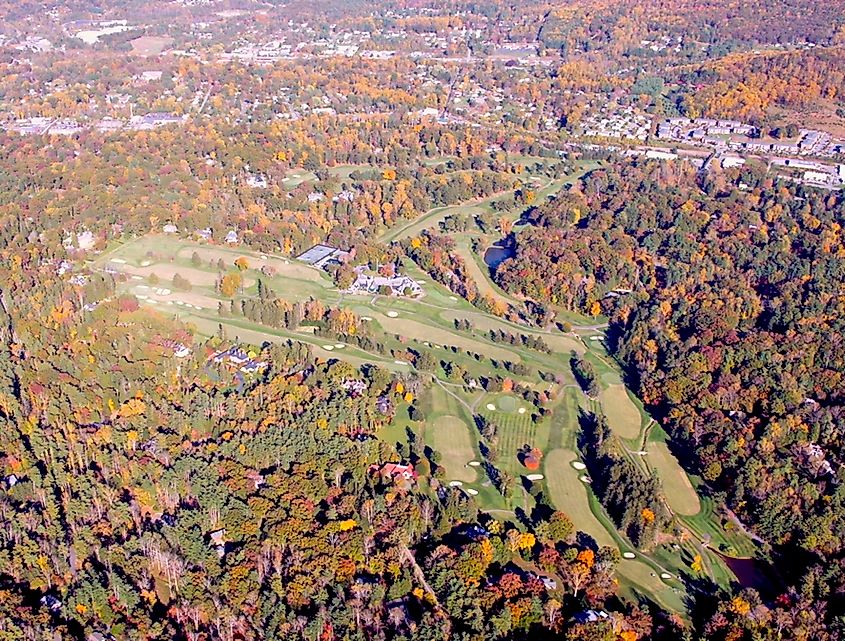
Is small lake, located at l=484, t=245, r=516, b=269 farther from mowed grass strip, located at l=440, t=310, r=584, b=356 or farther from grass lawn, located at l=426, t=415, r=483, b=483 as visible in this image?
grass lawn, located at l=426, t=415, r=483, b=483

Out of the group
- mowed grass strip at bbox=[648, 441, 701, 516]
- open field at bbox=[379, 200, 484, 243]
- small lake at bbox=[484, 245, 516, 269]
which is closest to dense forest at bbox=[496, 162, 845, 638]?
mowed grass strip at bbox=[648, 441, 701, 516]

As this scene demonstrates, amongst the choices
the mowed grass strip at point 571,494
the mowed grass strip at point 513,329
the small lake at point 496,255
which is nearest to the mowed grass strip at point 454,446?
the mowed grass strip at point 571,494

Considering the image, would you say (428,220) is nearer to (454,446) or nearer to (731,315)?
(731,315)

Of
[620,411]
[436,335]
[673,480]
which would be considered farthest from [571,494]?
[436,335]

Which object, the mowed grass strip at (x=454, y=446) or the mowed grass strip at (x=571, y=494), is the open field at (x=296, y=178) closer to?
the mowed grass strip at (x=454, y=446)

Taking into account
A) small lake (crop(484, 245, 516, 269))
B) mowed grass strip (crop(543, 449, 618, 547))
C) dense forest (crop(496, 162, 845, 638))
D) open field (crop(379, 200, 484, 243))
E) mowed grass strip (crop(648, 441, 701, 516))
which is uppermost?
dense forest (crop(496, 162, 845, 638))
